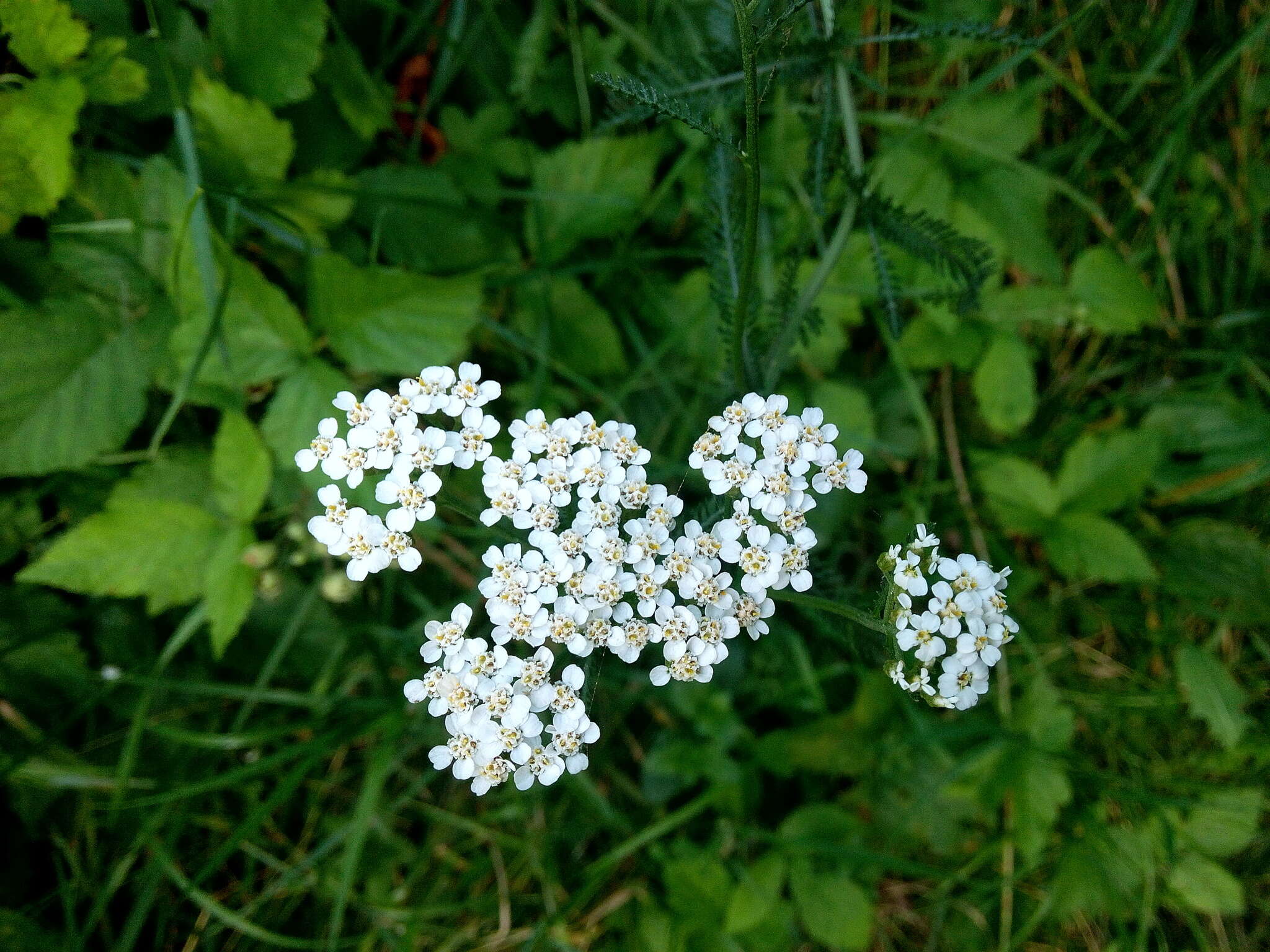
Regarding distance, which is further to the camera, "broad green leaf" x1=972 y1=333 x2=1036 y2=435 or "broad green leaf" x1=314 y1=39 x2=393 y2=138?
"broad green leaf" x1=972 y1=333 x2=1036 y2=435

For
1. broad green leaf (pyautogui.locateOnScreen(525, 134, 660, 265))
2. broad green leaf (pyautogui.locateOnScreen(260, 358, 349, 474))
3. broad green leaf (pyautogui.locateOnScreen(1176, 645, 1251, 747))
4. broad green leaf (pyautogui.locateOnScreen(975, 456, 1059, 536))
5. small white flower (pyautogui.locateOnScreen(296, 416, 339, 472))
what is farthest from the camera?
broad green leaf (pyautogui.locateOnScreen(1176, 645, 1251, 747))

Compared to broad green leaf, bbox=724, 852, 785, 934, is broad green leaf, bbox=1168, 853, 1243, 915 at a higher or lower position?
lower

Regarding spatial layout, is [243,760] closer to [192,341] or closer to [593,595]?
[192,341]

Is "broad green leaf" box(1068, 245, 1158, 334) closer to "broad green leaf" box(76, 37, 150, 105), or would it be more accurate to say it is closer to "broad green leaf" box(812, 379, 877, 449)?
"broad green leaf" box(812, 379, 877, 449)

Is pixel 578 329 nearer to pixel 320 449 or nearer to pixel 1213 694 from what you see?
pixel 320 449

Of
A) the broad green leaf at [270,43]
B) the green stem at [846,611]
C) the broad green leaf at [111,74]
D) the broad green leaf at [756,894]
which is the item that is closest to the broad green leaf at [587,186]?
the broad green leaf at [270,43]

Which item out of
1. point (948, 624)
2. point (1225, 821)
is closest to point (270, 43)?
point (948, 624)

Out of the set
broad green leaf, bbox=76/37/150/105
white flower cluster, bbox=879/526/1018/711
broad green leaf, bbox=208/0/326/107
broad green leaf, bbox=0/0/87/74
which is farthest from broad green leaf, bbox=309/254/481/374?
white flower cluster, bbox=879/526/1018/711
